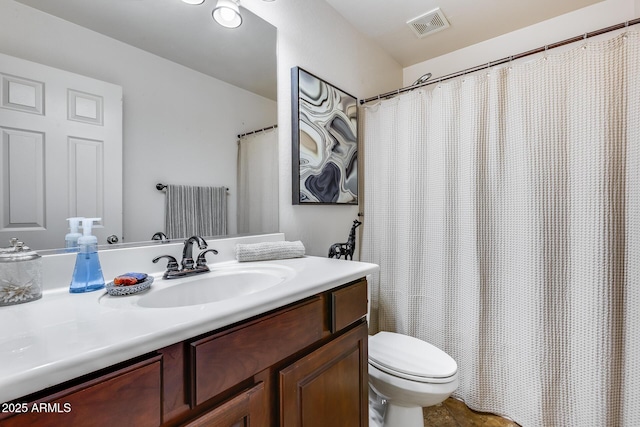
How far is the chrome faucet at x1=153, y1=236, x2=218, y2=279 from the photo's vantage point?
3.06 ft

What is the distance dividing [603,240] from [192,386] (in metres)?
1.65

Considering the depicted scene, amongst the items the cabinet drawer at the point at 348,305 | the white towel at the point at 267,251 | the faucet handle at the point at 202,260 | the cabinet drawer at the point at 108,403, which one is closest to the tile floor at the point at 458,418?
the cabinet drawer at the point at 348,305

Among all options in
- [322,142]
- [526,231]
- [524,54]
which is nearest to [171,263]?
[322,142]

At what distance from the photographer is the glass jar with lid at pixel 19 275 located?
2.16 feet

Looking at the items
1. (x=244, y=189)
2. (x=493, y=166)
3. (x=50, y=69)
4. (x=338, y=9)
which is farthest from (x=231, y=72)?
(x=493, y=166)

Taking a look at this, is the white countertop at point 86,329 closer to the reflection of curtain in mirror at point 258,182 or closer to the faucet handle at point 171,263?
the faucet handle at point 171,263

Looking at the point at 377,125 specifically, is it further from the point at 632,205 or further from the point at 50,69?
the point at 50,69

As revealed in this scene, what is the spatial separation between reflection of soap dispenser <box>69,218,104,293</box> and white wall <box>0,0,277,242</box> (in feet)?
0.57

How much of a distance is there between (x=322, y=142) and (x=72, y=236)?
1185 mm

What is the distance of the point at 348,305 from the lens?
953mm

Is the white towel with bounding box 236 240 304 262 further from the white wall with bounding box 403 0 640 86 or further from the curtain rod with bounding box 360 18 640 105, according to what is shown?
the white wall with bounding box 403 0 640 86

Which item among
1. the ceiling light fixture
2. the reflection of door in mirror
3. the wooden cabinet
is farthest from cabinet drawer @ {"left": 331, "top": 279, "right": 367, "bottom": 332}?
the ceiling light fixture

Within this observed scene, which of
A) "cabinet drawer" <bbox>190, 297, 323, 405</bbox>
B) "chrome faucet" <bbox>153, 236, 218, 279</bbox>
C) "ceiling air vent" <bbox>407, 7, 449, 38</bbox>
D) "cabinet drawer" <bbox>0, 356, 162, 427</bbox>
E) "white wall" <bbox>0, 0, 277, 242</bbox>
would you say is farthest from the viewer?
"ceiling air vent" <bbox>407, 7, 449, 38</bbox>

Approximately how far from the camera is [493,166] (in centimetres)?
151
